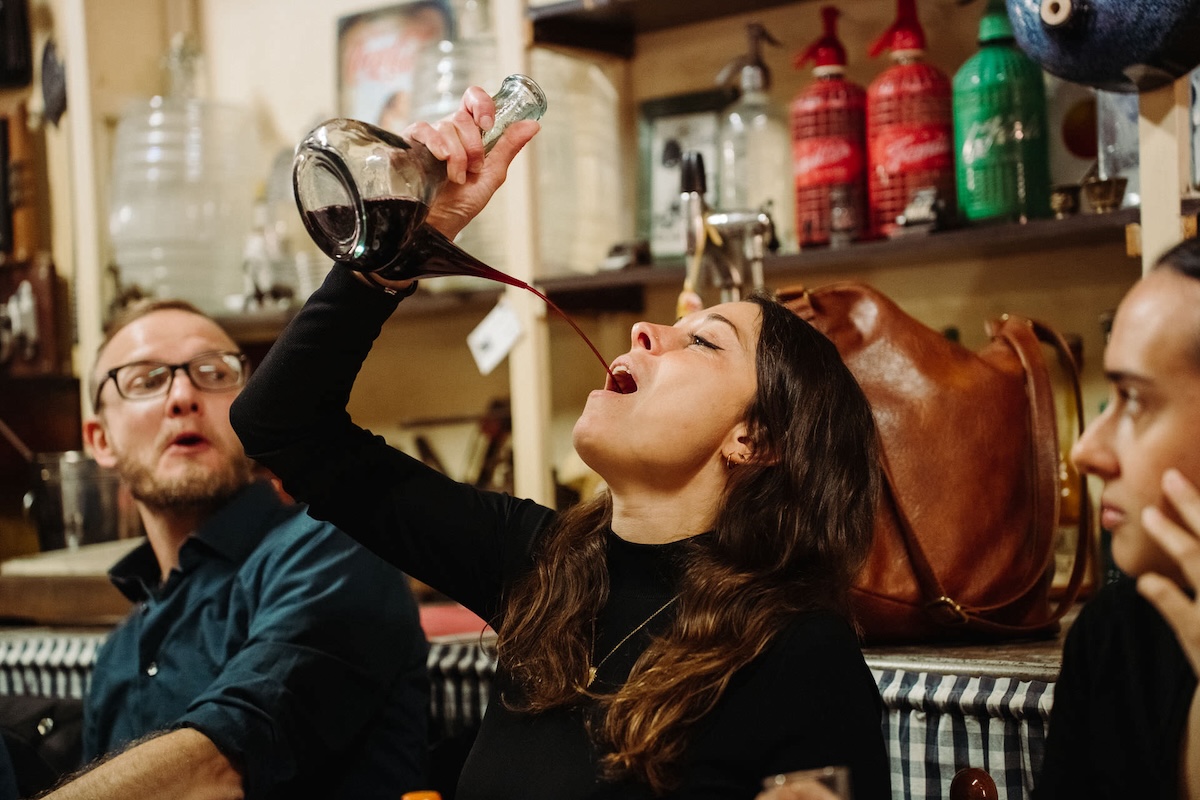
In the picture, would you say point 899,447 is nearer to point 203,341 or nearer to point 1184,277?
point 1184,277

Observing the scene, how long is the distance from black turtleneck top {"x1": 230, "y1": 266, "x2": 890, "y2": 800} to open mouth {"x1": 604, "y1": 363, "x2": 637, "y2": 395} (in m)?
0.16

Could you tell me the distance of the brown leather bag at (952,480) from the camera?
1607 millimetres

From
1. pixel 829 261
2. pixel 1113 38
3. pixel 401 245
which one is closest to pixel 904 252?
pixel 829 261

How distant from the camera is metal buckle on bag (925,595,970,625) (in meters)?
1.59

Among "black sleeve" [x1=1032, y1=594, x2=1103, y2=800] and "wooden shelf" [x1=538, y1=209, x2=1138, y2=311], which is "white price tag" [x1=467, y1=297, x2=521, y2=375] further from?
"black sleeve" [x1=1032, y1=594, x2=1103, y2=800]

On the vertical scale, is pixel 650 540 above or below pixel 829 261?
below

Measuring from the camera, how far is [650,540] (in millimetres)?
1351

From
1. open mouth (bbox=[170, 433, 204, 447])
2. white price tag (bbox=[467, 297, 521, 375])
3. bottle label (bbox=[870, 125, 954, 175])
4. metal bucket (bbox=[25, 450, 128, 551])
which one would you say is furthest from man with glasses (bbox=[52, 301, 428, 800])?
bottle label (bbox=[870, 125, 954, 175])

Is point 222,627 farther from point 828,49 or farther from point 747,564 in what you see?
point 828,49

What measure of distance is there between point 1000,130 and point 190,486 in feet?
4.11

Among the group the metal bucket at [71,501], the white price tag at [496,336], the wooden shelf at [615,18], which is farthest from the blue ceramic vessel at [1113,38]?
the metal bucket at [71,501]

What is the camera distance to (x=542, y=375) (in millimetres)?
2234

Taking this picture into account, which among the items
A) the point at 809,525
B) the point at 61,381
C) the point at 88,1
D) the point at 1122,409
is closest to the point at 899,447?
the point at 809,525

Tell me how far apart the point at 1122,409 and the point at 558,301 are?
141 centimetres
